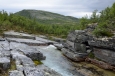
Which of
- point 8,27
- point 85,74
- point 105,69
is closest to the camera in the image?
point 85,74

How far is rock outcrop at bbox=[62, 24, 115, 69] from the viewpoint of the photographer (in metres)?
37.7

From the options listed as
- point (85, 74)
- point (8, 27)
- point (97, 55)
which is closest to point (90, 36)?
point (97, 55)

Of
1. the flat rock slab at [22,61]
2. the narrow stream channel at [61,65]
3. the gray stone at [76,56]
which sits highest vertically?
the flat rock slab at [22,61]

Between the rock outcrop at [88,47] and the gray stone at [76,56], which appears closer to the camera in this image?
the rock outcrop at [88,47]

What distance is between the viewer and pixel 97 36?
4381 centimetres

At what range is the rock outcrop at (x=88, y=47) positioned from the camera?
37.7m

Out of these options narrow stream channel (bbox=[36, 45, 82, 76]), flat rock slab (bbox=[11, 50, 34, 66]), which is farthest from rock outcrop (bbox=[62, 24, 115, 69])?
flat rock slab (bbox=[11, 50, 34, 66])

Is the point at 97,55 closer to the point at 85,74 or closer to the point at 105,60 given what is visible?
the point at 105,60

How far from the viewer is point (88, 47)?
155 ft

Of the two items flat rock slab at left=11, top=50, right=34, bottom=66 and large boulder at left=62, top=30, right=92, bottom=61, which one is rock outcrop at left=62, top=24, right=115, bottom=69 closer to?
large boulder at left=62, top=30, right=92, bottom=61

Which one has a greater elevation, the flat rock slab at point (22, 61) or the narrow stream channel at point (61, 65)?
the flat rock slab at point (22, 61)

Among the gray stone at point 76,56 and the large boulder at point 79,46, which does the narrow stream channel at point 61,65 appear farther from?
the large boulder at point 79,46

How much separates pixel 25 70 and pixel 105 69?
22.5 m

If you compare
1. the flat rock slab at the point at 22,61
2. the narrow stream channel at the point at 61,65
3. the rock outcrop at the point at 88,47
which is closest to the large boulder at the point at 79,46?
the rock outcrop at the point at 88,47
